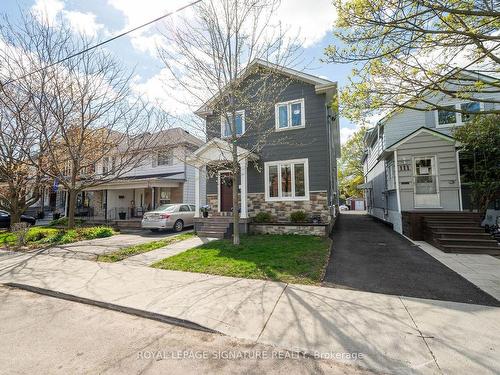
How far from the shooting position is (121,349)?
296cm

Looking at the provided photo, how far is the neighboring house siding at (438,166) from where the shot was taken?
10.1 meters

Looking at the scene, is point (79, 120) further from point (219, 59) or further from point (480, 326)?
point (480, 326)

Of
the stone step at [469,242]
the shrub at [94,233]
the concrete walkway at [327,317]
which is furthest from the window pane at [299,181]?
the shrub at [94,233]

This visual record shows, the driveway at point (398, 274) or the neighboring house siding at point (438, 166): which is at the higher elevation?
the neighboring house siding at point (438, 166)

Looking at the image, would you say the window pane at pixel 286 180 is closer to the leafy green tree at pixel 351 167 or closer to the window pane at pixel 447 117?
the window pane at pixel 447 117

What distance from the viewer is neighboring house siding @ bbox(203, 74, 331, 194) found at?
10669 millimetres

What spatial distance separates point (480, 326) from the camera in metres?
3.24

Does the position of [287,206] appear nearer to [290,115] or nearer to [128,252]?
[290,115]

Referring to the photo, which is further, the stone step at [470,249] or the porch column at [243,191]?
the porch column at [243,191]

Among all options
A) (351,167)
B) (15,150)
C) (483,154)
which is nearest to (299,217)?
(483,154)

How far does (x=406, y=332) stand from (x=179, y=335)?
3015 mm

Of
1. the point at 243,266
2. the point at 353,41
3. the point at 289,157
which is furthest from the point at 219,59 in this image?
the point at 243,266

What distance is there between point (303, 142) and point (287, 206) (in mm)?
3033

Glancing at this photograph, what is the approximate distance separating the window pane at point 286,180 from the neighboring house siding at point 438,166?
16.2ft
